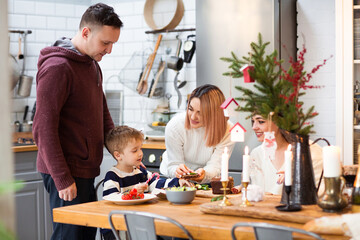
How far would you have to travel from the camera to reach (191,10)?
16.8ft

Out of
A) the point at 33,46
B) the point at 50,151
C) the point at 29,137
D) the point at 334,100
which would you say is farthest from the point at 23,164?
the point at 334,100

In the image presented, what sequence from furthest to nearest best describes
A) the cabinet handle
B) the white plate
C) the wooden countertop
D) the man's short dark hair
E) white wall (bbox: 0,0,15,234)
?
the cabinet handle < the wooden countertop < the man's short dark hair < the white plate < white wall (bbox: 0,0,15,234)

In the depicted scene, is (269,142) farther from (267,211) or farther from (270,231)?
(270,231)

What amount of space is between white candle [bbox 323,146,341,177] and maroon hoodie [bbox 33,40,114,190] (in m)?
1.26

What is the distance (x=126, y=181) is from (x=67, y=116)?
19.1 inches

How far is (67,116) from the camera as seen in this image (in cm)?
277

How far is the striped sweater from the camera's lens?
9.14ft

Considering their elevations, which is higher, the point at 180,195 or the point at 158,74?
the point at 158,74

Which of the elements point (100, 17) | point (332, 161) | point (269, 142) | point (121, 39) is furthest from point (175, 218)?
point (121, 39)

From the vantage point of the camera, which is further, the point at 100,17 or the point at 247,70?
the point at 100,17

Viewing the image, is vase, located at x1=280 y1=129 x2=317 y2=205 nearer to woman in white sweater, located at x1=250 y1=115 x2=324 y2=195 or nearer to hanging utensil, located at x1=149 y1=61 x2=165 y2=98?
woman in white sweater, located at x1=250 y1=115 x2=324 y2=195

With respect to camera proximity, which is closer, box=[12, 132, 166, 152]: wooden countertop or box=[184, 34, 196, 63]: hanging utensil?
box=[12, 132, 166, 152]: wooden countertop

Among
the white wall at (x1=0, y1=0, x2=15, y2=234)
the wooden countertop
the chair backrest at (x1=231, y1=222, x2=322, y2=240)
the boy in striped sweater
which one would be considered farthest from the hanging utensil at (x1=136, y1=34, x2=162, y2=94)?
the white wall at (x1=0, y1=0, x2=15, y2=234)

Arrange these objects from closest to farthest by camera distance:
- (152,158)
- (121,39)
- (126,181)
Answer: (126,181) → (152,158) → (121,39)
